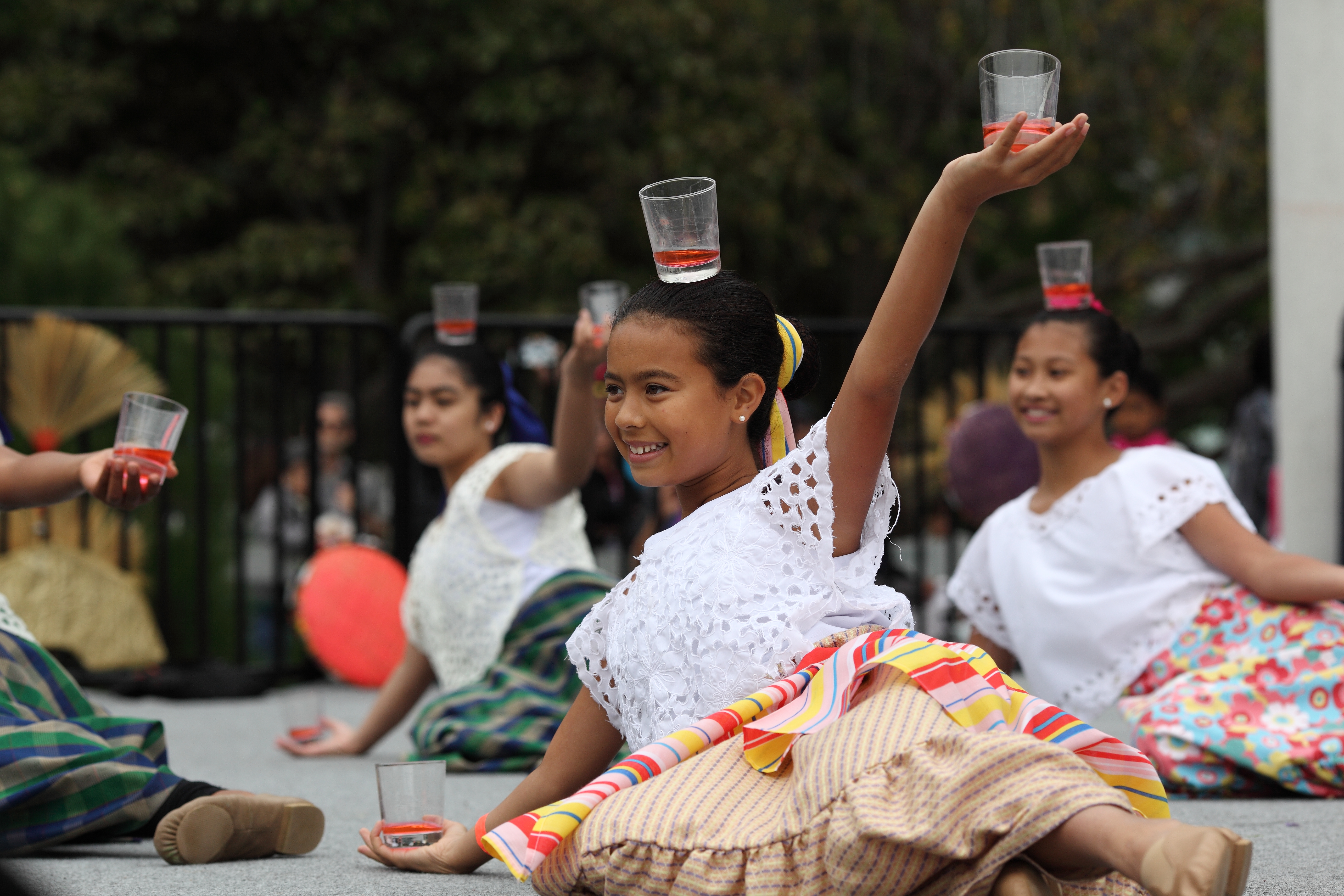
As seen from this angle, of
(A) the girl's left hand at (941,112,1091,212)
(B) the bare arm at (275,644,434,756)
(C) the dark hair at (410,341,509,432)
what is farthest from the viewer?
(C) the dark hair at (410,341,509,432)

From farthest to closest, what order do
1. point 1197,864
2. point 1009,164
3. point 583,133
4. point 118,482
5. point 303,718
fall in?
1. point 583,133
2. point 303,718
3. point 118,482
4. point 1009,164
5. point 1197,864

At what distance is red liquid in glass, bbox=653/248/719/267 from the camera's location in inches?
92.3

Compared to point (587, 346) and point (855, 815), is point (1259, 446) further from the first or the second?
point (855, 815)

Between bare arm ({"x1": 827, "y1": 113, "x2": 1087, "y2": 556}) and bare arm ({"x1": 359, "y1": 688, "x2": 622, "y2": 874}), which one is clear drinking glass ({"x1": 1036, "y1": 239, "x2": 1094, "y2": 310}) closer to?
bare arm ({"x1": 827, "y1": 113, "x2": 1087, "y2": 556})

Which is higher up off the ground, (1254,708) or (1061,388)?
(1061,388)

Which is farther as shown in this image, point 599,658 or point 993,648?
point 993,648

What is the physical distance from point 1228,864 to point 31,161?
37.9 feet

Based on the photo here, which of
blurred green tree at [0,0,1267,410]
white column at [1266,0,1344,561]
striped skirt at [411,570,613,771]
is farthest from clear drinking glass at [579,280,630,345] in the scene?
blurred green tree at [0,0,1267,410]

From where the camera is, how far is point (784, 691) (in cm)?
218

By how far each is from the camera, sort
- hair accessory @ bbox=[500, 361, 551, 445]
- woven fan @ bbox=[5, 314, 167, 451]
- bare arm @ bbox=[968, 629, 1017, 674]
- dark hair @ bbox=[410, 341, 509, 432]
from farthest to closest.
A: woven fan @ bbox=[5, 314, 167, 451] → hair accessory @ bbox=[500, 361, 551, 445] → dark hair @ bbox=[410, 341, 509, 432] → bare arm @ bbox=[968, 629, 1017, 674]

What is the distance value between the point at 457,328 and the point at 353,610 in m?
1.85

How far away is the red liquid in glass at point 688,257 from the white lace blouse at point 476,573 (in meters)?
2.02

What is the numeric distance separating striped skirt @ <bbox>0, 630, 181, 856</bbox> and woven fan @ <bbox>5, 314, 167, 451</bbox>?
3.30 meters

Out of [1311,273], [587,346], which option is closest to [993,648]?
[587,346]
